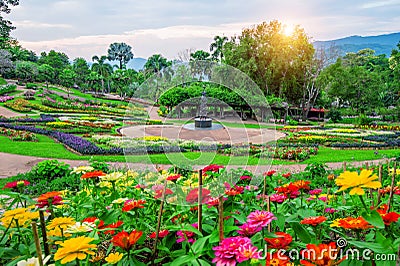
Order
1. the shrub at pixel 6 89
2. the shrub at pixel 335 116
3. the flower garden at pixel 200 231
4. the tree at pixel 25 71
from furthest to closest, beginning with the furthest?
the tree at pixel 25 71 < the shrub at pixel 6 89 < the shrub at pixel 335 116 < the flower garden at pixel 200 231

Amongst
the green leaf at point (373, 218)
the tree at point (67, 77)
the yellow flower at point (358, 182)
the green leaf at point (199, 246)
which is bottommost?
the green leaf at point (199, 246)

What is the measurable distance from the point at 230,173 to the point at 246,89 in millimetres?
1030

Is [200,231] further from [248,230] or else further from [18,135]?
[18,135]

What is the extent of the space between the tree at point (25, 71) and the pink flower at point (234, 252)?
33765 millimetres

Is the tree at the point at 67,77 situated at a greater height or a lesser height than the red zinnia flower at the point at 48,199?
greater

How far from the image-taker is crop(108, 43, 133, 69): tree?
196 feet

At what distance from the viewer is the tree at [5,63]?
26344 millimetres

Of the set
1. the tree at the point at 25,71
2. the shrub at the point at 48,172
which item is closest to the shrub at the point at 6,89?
the tree at the point at 25,71

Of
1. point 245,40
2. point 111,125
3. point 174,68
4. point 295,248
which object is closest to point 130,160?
point 174,68

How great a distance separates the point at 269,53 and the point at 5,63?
21.1 meters

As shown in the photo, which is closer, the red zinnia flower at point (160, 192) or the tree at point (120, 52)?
the red zinnia flower at point (160, 192)

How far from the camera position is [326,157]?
8578 mm

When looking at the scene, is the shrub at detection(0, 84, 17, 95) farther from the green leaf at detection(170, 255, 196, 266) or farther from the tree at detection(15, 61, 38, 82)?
the green leaf at detection(170, 255, 196, 266)

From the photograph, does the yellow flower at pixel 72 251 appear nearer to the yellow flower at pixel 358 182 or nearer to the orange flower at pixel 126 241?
the orange flower at pixel 126 241
